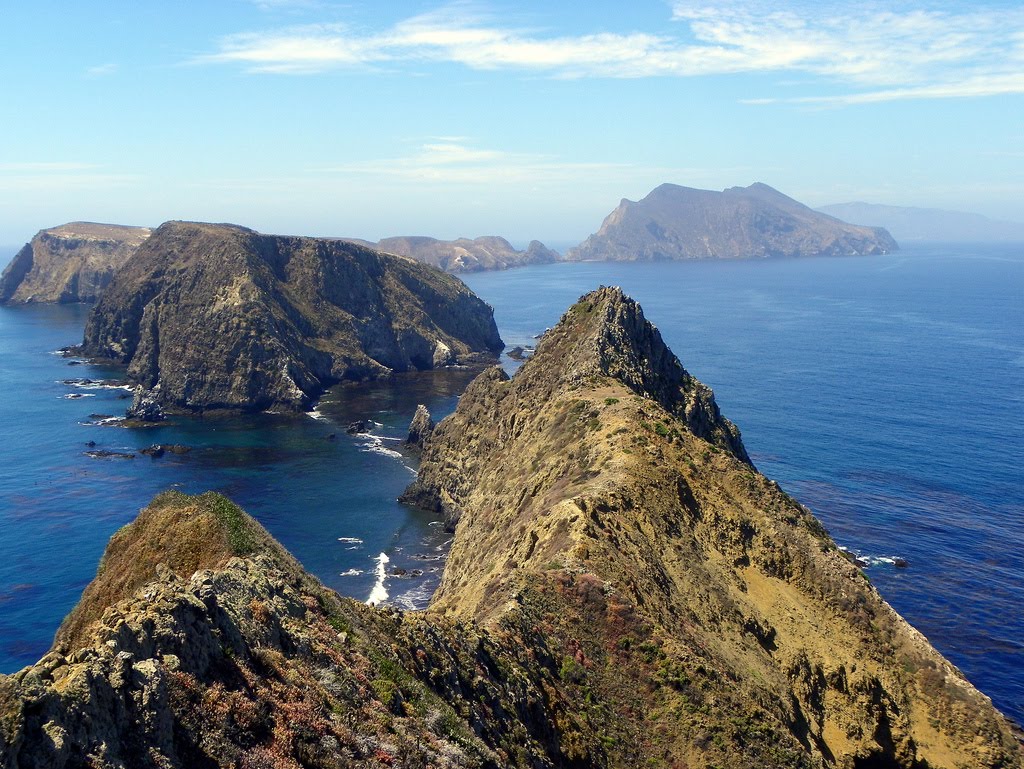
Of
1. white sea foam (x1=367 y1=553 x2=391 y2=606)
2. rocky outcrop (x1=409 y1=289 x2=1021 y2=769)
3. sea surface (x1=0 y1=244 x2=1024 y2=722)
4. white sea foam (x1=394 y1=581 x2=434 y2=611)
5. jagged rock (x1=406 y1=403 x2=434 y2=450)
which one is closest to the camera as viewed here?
rocky outcrop (x1=409 y1=289 x2=1021 y2=769)

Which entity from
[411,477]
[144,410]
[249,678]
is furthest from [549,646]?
[144,410]

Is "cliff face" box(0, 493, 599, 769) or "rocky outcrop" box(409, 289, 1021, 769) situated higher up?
"cliff face" box(0, 493, 599, 769)

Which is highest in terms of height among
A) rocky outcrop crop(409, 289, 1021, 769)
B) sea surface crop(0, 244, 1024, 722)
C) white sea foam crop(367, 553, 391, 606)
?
rocky outcrop crop(409, 289, 1021, 769)

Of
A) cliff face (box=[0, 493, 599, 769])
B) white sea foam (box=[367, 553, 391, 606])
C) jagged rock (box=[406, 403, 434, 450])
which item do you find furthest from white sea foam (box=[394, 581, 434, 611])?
jagged rock (box=[406, 403, 434, 450])

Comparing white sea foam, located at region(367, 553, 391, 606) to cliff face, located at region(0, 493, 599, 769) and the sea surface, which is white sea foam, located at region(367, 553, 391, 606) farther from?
cliff face, located at region(0, 493, 599, 769)

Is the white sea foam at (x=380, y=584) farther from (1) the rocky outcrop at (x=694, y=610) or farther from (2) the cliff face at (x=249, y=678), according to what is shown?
(2) the cliff face at (x=249, y=678)

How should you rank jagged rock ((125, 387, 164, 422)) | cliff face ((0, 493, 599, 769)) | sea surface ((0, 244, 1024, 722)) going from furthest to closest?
jagged rock ((125, 387, 164, 422)), sea surface ((0, 244, 1024, 722)), cliff face ((0, 493, 599, 769))

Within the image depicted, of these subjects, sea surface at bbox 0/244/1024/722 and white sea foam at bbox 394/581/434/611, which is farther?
sea surface at bbox 0/244/1024/722
